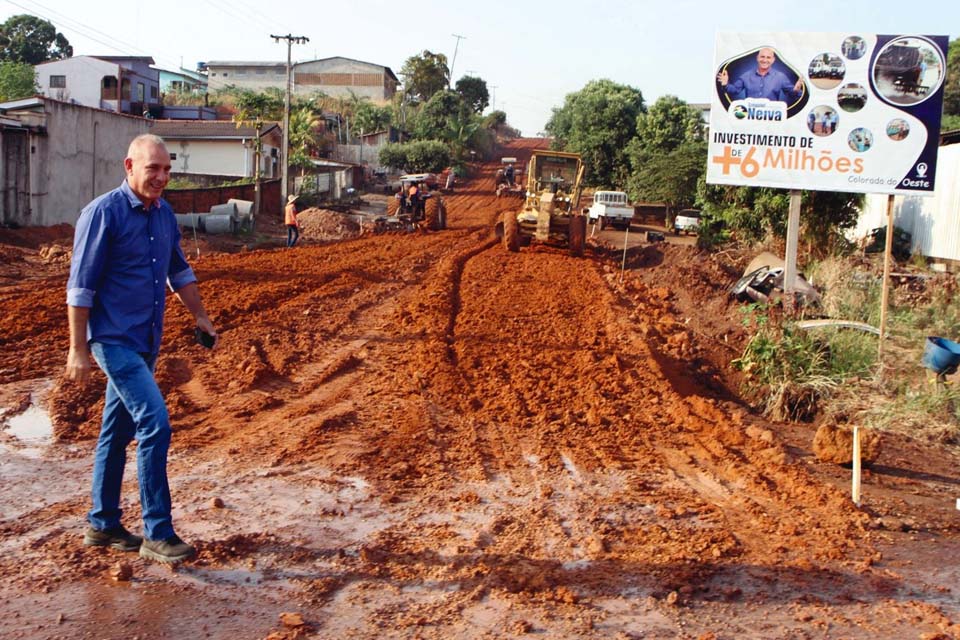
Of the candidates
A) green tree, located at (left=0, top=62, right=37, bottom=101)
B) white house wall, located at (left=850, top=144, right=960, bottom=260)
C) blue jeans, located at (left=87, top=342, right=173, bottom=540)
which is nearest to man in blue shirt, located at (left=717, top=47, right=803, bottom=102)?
white house wall, located at (left=850, top=144, right=960, bottom=260)

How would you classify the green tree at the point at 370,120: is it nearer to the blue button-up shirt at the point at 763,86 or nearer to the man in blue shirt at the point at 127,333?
the blue button-up shirt at the point at 763,86

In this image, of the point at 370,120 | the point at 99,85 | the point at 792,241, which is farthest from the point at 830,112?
the point at 370,120

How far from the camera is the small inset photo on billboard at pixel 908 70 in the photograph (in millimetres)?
11867

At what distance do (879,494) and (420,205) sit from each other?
87.7 ft

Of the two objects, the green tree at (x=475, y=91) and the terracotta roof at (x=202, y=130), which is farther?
the green tree at (x=475, y=91)

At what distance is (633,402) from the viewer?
8.73m

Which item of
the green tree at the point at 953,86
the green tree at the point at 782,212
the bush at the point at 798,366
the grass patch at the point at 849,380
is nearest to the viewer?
the grass patch at the point at 849,380

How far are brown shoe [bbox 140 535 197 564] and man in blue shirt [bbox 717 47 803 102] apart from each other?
34.7ft

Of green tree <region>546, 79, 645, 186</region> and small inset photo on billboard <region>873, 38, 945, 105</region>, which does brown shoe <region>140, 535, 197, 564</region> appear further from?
green tree <region>546, 79, 645, 186</region>

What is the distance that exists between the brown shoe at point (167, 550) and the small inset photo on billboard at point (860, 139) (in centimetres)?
1073

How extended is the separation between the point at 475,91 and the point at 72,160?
70.7m

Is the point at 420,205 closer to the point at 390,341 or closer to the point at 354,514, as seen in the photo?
the point at 390,341

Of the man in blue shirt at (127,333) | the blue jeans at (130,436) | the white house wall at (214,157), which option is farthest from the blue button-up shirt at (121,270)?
the white house wall at (214,157)

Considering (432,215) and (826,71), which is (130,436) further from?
(432,215)
